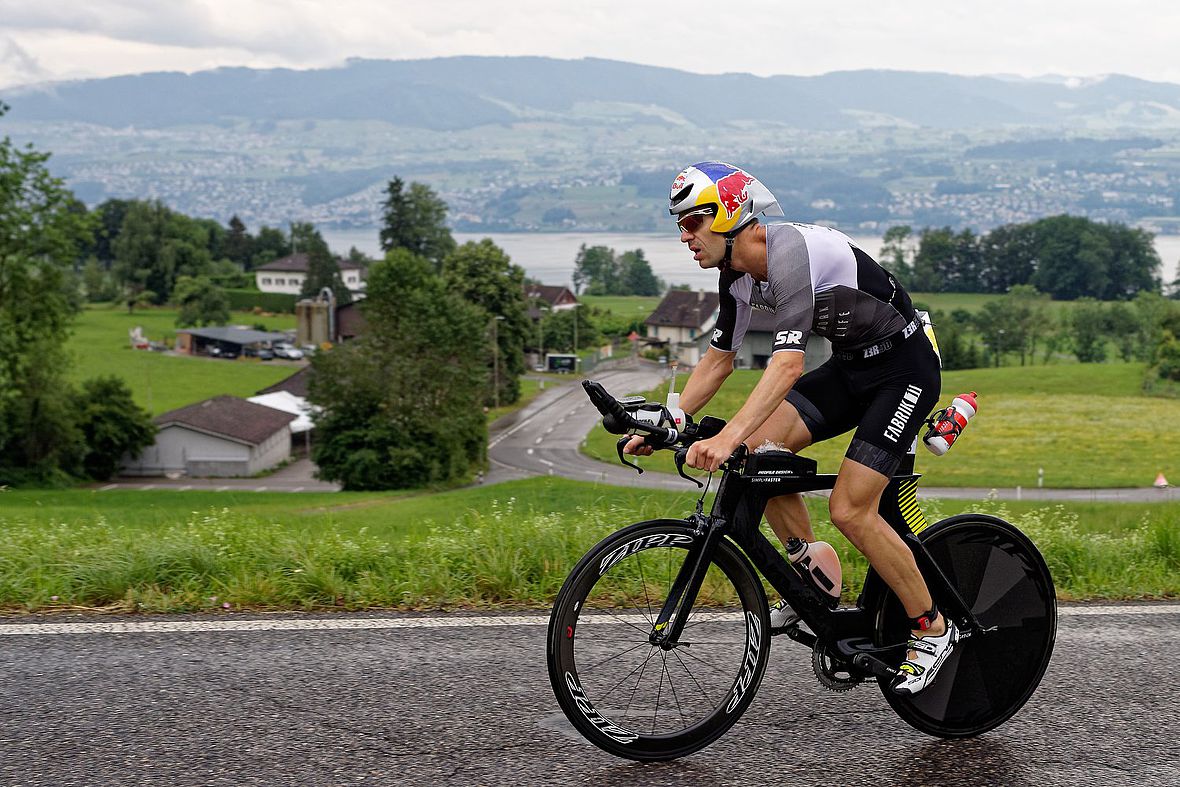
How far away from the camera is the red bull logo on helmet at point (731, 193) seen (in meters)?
3.64

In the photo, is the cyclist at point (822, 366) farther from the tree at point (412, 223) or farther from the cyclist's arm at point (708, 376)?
the tree at point (412, 223)

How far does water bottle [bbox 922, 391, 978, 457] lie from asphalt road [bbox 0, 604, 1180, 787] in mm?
1057

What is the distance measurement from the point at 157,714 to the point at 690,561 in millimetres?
1971

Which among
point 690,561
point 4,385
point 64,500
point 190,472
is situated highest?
point 690,561

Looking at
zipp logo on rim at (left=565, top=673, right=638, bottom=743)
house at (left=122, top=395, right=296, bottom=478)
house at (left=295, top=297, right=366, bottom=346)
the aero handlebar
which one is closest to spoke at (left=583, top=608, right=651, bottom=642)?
zipp logo on rim at (left=565, top=673, right=638, bottom=743)

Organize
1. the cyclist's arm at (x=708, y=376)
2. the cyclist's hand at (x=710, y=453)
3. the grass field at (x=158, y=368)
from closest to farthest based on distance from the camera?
the cyclist's hand at (x=710, y=453) < the cyclist's arm at (x=708, y=376) < the grass field at (x=158, y=368)

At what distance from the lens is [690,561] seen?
3736 millimetres

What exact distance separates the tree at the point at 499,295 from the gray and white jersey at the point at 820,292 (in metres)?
79.5

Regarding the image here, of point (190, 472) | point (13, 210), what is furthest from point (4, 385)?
point (190, 472)

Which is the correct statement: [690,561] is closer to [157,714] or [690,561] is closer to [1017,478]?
[157,714]

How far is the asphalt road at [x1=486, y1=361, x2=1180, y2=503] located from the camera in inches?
1703

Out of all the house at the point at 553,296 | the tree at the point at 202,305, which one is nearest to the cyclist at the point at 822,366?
the house at the point at 553,296

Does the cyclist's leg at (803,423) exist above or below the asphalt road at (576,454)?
above

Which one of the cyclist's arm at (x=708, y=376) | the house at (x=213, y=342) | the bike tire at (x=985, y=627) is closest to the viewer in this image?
the bike tire at (x=985, y=627)
